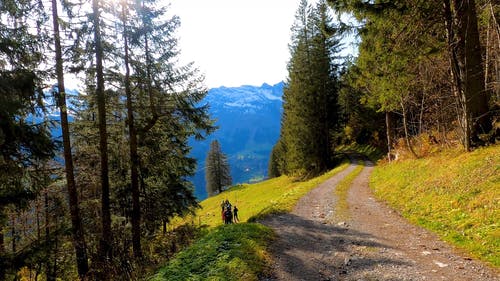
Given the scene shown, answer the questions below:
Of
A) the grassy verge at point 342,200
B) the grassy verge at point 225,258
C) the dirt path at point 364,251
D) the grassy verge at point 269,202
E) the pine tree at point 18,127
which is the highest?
the pine tree at point 18,127

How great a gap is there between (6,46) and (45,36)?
2.21m

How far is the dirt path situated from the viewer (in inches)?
265

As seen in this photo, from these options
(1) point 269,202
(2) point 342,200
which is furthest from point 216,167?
(2) point 342,200

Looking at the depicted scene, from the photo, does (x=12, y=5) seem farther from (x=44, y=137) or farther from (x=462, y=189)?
(x=462, y=189)

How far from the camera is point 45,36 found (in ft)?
34.7

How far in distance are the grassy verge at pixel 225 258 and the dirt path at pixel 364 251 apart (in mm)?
451

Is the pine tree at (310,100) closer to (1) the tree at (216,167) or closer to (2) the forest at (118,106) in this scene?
(2) the forest at (118,106)

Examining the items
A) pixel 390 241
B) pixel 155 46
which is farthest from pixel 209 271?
pixel 155 46

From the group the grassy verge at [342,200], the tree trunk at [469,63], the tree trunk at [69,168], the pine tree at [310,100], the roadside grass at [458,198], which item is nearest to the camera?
the roadside grass at [458,198]

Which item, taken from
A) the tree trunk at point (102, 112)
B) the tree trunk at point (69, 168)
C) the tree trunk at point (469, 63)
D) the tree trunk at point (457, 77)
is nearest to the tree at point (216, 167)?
the tree trunk at point (102, 112)

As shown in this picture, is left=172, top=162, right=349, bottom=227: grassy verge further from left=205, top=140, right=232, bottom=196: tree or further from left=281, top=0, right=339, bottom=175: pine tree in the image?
left=205, top=140, right=232, bottom=196: tree

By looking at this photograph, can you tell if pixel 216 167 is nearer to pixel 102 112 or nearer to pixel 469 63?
pixel 102 112

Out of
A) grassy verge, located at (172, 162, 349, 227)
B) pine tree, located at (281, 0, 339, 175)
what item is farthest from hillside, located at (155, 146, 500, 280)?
pine tree, located at (281, 0, 339, 175)

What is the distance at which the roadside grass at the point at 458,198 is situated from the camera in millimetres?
7918
